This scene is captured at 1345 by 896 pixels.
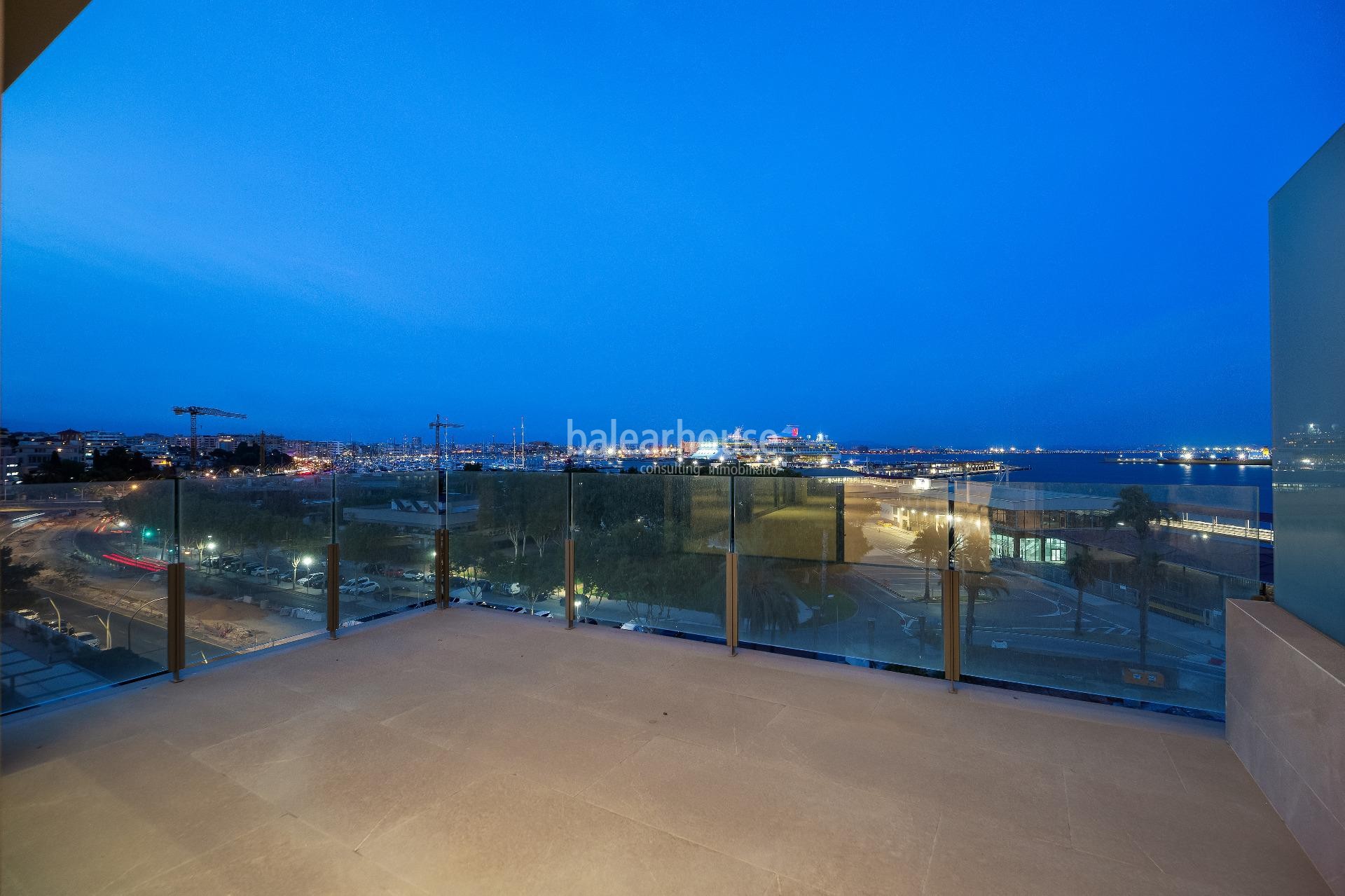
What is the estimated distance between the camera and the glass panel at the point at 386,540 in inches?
183

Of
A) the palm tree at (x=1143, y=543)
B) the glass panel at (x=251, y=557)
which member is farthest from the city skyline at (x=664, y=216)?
the palm tree at (x=1143, y=543)

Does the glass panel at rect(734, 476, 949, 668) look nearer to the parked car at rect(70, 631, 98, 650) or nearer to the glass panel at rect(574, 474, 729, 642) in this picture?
the glass panel at rect(574, 474, 729, 642)

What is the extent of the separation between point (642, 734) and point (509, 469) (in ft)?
10.2

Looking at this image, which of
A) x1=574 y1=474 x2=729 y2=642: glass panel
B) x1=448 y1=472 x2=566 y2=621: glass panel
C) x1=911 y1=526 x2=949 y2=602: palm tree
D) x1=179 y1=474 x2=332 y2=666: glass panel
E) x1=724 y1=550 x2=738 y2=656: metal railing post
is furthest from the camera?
Result: x1=448 y1=472 x2=566 y2=621: glass panel

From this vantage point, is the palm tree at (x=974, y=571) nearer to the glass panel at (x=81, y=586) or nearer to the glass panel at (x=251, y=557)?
the glass panel at (x=251, y=557)

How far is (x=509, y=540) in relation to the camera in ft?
17.1

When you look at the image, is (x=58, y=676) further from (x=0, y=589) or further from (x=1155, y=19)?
(x=1155, y=19)

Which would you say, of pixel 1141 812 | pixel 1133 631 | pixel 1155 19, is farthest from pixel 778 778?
pixel 1155 19

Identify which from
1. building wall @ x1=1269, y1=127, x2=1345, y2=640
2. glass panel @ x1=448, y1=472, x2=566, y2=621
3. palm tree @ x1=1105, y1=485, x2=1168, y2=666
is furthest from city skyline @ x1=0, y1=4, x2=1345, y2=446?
glass panel @ x1=448, y1=472, x2=566, y2=621

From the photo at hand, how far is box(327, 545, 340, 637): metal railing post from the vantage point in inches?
173

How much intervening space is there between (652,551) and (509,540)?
5.03 ft

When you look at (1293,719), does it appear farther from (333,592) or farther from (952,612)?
(333,592)

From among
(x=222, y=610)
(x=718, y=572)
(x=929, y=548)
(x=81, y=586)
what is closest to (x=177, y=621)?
(x=222, y=610)

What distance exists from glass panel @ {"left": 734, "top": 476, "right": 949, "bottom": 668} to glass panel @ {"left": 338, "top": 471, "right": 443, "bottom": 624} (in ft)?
10.2
